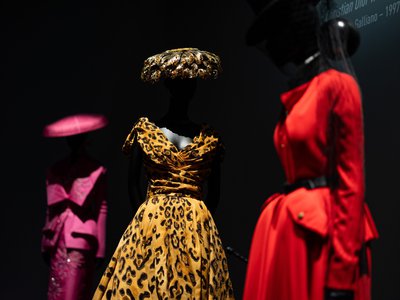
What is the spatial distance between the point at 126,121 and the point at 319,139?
3898mm

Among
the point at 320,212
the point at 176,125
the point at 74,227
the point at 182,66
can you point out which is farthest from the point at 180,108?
the point at 320,212

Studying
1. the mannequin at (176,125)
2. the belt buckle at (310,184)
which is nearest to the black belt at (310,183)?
the belt buckle at (310,184)

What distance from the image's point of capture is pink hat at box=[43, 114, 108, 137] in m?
4.88

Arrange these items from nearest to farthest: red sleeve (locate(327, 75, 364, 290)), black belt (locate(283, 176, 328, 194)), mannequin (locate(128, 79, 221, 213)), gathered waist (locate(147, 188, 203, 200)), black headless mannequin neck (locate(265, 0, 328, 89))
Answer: red sleeve (locate(327, 75, 364, 290)), black belt (locate(283, 176, 328, 194)), black headless mannequin neck (locate(265, 0, 328, 89)), gathered waist (locate(147, 188, 203, 200)), mannequin (locate(128, 79, 221, 213))

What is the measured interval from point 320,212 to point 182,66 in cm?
158

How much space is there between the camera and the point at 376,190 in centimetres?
351

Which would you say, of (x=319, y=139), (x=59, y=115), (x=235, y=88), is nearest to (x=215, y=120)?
(x=235, y=88)

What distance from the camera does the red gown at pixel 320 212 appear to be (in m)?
2.31

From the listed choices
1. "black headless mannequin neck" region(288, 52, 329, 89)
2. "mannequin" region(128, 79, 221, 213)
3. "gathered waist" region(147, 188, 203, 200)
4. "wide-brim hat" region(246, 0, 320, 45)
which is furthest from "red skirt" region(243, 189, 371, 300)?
"mannequin" region(128, 79, 221, 213)

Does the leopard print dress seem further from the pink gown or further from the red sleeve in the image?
the red sleeve

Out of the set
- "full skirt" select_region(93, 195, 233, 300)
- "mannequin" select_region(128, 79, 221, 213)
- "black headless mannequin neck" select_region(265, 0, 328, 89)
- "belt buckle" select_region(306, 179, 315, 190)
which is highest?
"black headless mannequin neck" select_region(265, 0, 328, 89)

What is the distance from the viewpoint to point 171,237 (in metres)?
3.51

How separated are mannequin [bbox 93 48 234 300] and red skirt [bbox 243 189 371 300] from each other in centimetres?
97

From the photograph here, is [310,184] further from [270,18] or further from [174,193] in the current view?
[174,193]
